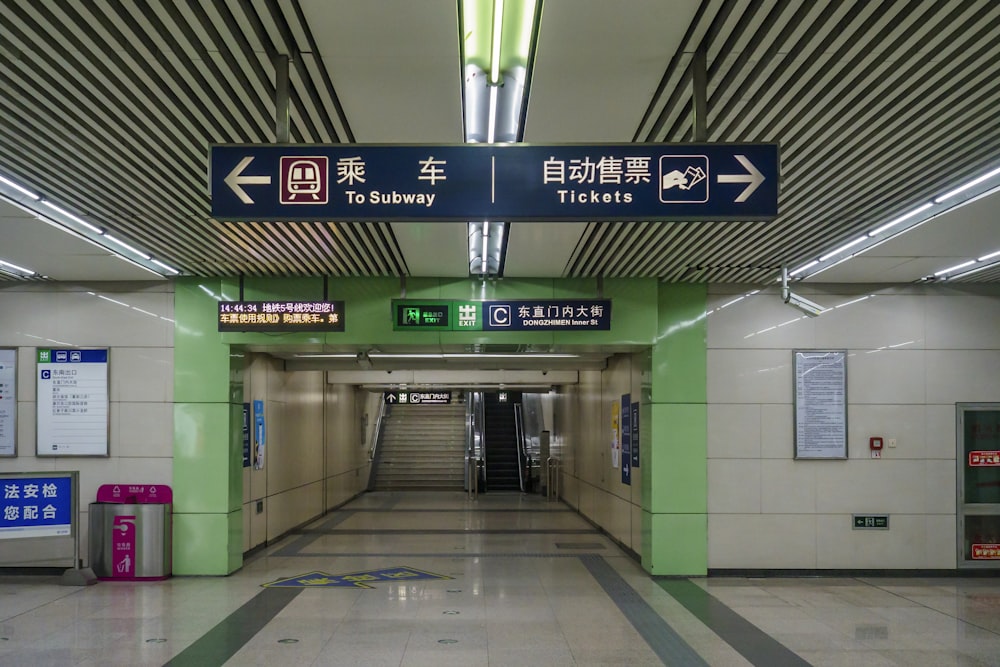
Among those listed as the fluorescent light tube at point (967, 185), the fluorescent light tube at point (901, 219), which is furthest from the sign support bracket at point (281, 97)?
the fluorescent light tube at point (901, 219)

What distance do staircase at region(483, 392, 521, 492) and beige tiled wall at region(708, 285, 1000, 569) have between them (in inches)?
528

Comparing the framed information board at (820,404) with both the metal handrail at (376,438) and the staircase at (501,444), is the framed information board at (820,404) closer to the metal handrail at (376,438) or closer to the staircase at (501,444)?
the staircase at (501,444)

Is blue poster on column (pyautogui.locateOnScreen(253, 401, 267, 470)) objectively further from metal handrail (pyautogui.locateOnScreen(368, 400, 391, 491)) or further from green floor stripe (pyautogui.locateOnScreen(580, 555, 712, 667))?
metal handrail (pyautogui.locateOnScreen(368, 400, 391, 491))

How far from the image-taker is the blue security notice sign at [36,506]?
9.19 meters

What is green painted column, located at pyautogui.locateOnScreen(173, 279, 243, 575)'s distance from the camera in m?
9.95

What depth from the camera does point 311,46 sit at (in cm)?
417

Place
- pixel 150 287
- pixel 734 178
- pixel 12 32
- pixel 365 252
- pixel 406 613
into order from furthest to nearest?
pixel 150 287 < pixel 365 252 < pixel 406 613 < pixel 734 178 < pixel 12 32

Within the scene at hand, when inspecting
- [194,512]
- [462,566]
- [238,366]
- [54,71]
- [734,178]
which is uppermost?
[54,71]

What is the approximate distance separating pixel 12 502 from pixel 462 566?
484cm

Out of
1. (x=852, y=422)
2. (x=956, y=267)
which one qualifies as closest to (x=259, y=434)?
(x=852, y=422)

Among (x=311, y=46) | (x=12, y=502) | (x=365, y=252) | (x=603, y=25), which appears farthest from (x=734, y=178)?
(x=12, y=502)

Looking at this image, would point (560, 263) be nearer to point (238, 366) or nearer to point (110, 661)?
point (238, 366)

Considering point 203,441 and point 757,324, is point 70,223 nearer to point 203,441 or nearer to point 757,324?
point 203,441

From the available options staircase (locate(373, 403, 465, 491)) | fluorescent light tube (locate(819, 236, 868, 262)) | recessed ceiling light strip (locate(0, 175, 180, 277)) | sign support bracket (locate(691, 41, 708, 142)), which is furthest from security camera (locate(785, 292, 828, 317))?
staircase (locate(373, 403, 465, 491))
